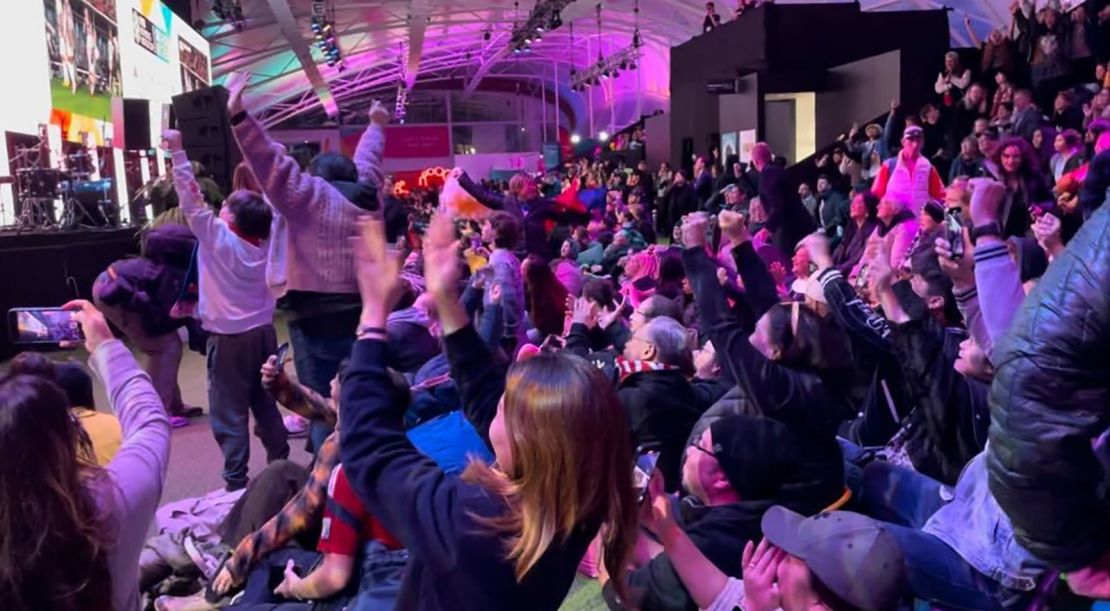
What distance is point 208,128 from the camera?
19.7 ft

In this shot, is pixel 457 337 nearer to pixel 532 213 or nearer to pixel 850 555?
pixel 850 555

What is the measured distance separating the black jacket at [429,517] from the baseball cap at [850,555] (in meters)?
0.48

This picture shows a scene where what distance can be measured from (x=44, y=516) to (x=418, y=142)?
45857 mm

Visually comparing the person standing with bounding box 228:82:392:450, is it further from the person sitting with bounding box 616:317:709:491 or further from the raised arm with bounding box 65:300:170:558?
the raised arm with bounding box 65:300:170:558

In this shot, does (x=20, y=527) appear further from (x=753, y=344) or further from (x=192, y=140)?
(x=192, y=140)

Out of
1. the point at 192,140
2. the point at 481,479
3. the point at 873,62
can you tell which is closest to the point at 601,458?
the point at 481,479

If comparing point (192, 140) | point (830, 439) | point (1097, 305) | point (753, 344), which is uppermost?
point (192, 140)

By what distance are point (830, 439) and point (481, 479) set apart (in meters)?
1.39

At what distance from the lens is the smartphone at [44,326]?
2.35 metres

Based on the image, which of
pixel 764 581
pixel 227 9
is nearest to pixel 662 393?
pixel 764 581

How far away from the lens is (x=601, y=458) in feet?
5.44

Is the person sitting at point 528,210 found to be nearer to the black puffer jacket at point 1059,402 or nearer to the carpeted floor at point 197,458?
the carpeted floor at point 197,458

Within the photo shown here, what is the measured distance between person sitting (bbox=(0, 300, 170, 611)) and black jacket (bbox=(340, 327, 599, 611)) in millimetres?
433

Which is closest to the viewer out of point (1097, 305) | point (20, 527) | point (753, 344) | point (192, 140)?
point (1097, 305)
